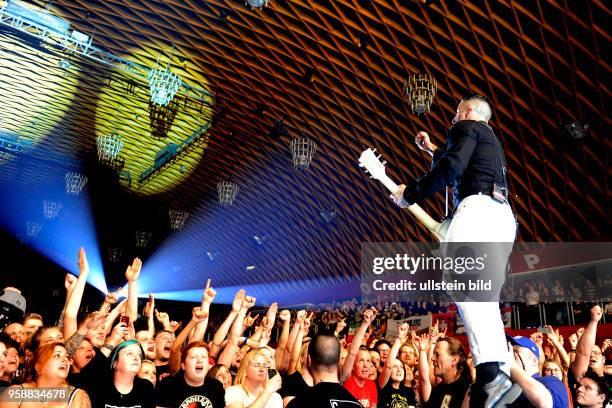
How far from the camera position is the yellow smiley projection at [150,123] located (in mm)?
18422

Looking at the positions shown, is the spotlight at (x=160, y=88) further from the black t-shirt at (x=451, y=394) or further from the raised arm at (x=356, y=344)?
the black t-shirt at (x=451, y=394)

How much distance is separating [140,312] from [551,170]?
22055 mm

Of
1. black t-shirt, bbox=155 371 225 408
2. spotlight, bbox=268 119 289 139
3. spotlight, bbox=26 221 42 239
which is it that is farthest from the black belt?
spotlight, bbox=26 221 42 239

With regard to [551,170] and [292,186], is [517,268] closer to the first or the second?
[551,170]

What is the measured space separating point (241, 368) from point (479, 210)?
2.71 meters

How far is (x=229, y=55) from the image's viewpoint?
17.8 metres

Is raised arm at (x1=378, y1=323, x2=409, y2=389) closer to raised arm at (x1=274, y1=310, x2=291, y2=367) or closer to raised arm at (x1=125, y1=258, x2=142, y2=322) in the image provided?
raised arm at (x1=274, y1=310, x2=291, y2=367)

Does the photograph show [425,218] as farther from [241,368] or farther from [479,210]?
[241,368]

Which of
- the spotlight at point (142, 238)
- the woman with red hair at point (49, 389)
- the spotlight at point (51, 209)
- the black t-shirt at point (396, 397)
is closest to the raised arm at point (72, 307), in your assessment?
the woman with red hair at point (49, 389)

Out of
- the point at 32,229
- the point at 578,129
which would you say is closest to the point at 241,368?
the point at 578,129

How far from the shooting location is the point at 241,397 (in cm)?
456

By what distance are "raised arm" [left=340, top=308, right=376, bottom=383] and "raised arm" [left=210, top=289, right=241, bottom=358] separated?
1.17m

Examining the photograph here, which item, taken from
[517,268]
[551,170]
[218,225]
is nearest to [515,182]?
[551,170]

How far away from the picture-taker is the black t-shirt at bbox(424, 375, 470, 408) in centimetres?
454
